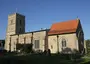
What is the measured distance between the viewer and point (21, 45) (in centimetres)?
5512

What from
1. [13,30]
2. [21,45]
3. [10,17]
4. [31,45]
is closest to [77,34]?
[31,45]

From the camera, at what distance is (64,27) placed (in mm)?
48500

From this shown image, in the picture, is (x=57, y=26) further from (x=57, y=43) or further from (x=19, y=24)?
(x=19, y=24)

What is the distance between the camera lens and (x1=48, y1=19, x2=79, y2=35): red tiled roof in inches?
1801

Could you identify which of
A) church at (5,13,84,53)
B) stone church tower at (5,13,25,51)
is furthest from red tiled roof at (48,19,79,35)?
stone church tower at (5,13,25,51)

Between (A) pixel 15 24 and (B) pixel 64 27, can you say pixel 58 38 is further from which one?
(A) pixel 15 24

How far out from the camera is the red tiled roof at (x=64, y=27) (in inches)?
1801

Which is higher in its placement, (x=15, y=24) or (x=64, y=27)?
(x=15, y=24)

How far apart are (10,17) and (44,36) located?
30364 mm

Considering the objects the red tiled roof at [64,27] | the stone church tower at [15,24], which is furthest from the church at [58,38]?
the stone church tower at [15,24]

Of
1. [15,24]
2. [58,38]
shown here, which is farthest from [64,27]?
[15,24]

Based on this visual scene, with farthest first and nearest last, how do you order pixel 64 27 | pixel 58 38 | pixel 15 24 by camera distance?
pixel 15 24, pixel 64 27, pixel 58 38

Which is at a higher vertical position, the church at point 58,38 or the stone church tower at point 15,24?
the stone church tower at point 15,24

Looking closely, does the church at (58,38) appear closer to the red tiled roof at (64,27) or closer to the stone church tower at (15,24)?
the red tiled roof at (64,27)
